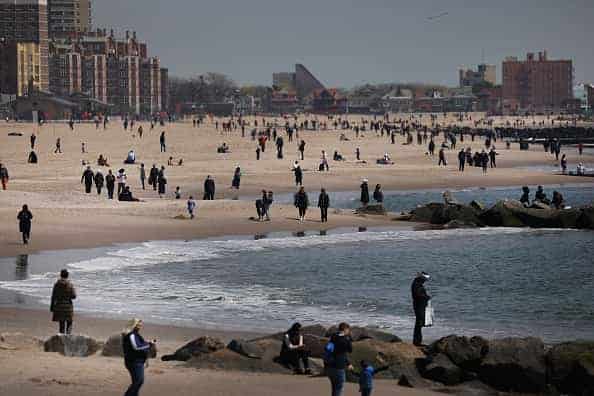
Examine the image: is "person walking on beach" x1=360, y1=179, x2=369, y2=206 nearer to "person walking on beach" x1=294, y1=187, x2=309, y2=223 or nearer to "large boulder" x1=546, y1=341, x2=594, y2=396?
"person walking on beach" x1=294, y1=187, x2=309, y2=223

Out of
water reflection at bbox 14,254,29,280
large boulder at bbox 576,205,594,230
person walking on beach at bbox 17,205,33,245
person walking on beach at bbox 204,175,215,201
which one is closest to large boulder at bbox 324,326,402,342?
water reflection at bbox 14,254,29,280

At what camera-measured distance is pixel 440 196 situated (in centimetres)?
4972

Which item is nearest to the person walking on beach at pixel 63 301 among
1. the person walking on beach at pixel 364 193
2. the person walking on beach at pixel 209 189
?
the person walking on beach at pixel 209 189

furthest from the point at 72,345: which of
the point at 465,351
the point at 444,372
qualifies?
the point at 465,351

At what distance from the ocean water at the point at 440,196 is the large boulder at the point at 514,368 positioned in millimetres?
27461

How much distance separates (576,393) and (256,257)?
48.9 ft

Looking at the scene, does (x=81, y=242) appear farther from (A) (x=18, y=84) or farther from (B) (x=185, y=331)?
(A) (x=18, y=84)

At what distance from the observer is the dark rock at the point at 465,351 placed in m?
15.7

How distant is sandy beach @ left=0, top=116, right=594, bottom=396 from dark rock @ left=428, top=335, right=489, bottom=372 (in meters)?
0.92

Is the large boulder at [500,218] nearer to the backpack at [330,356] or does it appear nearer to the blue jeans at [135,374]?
the backpack at [330,356]

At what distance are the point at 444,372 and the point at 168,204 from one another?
23.9 m

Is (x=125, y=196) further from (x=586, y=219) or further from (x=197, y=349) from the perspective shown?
(x=197, y=349)

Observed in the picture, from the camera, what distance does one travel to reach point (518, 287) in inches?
1045

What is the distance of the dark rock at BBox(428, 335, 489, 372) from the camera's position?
51.5 ft
